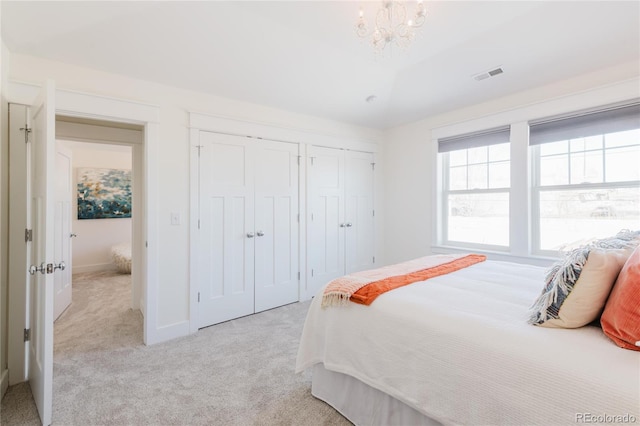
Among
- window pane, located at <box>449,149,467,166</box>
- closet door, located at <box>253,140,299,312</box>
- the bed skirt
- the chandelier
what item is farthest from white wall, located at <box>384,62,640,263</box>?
the bed skirt

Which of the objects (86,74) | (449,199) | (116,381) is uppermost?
(86,74)

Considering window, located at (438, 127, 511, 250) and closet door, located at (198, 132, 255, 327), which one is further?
window, located at (438, 127, 511, 250)

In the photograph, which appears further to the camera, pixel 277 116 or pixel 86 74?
pixel 277 116

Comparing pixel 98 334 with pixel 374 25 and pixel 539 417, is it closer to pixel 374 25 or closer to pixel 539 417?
pixel 539 417

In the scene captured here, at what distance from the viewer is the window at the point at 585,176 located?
2576 mm

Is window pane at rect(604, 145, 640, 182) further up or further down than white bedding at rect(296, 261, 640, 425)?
further up

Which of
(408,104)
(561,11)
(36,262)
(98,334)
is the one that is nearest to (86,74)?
(36,262)

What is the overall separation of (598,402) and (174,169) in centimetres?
305

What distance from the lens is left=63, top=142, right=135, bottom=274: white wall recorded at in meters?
5.28

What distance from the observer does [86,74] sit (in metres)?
2.36

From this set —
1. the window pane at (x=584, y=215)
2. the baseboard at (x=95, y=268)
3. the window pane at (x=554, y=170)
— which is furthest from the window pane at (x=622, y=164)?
the baseboard at (x=95, y=268)

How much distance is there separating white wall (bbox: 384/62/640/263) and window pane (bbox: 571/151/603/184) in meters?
0.47

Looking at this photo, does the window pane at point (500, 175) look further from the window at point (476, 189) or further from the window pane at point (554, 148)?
the window pane at point (554, 148)

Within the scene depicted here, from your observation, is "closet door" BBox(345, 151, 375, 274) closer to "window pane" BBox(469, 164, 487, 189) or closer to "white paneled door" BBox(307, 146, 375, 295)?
"white paneled door" BBox(307, 146, 375, 295)
